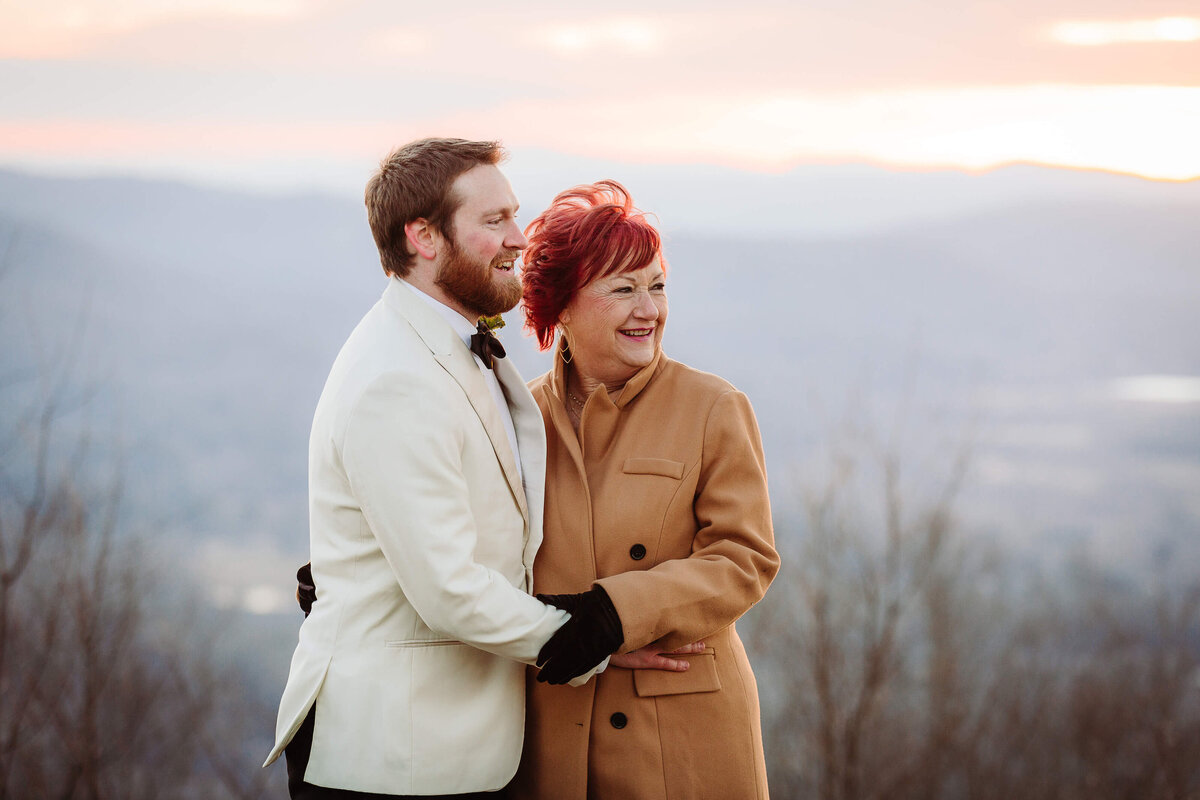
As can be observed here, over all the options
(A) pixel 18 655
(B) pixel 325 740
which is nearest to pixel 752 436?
(B) pixel 325 740

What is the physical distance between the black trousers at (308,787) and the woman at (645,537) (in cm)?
36

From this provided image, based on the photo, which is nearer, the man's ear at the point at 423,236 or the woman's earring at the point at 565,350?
the man's ear at the point at 423,236

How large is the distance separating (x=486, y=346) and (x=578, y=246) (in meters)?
0.42

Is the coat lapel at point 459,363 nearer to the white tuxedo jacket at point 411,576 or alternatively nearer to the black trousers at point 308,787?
the white tuxedo jacket at point 411,576

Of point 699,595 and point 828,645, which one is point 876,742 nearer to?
point 828,645

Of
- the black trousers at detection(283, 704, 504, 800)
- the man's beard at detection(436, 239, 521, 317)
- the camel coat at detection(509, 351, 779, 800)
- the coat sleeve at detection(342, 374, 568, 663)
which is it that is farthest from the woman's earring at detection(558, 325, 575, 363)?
the black trousers at detection(283, 704, 504, 800)

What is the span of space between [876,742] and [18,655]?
36.5 ft

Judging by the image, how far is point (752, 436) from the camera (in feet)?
9.98

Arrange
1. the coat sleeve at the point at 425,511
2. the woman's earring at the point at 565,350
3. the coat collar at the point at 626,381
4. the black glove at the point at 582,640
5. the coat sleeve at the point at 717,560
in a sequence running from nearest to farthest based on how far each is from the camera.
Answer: the coat sleeve at the point at 425,511 < the black glove at the point at 582,640 < the coat sleeve at the point at 717,560 < the coat collar at the point at 626,381 < the woman's earring at the point at 565,350

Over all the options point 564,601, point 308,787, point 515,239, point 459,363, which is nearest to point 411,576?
point 564,601

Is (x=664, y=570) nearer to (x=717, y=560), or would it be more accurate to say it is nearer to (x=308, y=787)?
(x=717, y=560)

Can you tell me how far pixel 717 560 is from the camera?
9.31 ft

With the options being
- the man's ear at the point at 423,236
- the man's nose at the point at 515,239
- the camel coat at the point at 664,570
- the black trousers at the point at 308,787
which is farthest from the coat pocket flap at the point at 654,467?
the black trousers at the point at 308,787

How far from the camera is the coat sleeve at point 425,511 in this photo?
2467 mm
